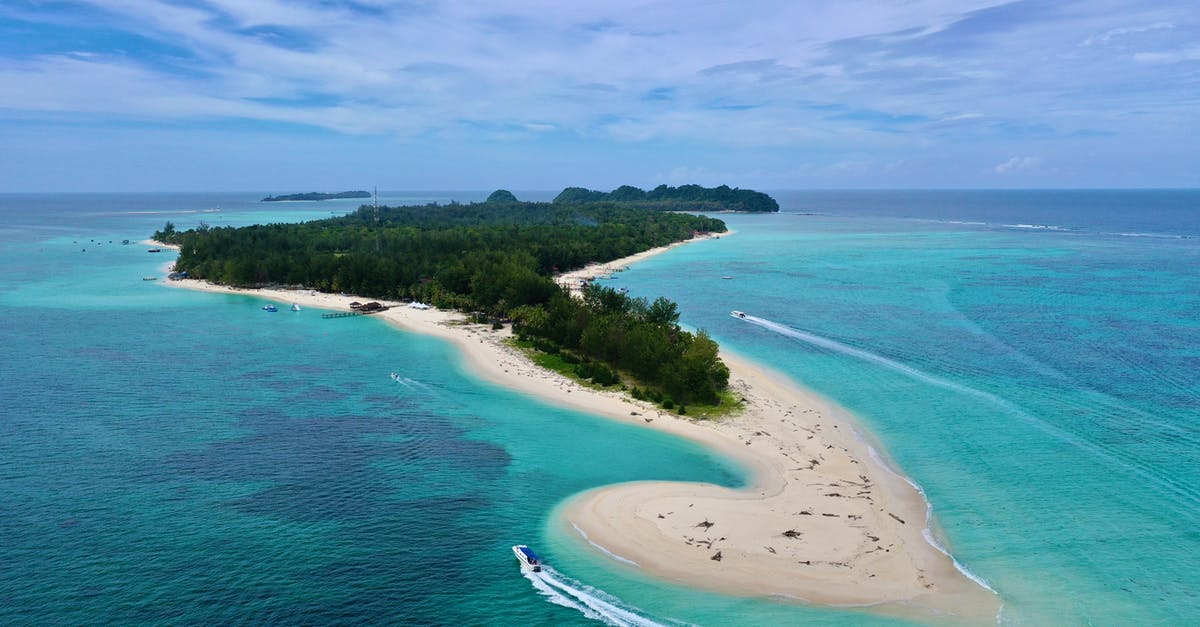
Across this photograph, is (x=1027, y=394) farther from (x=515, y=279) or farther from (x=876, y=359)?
(x=515, y=279)

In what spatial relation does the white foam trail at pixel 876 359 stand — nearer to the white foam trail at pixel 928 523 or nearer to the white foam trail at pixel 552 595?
the white foam trail at pixel 928 523

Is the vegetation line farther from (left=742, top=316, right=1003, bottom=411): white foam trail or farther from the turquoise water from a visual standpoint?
(left=742, top=316, right=1003, bottom=411): white foam trail

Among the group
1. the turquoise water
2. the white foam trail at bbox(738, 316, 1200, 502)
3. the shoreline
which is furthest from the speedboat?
the white foam trail at bbox(738, 316, 1200, 502)

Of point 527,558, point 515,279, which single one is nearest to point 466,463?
point 527,558

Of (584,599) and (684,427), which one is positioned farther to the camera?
(684,427)

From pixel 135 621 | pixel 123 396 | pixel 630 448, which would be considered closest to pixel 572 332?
pixel 630 448
